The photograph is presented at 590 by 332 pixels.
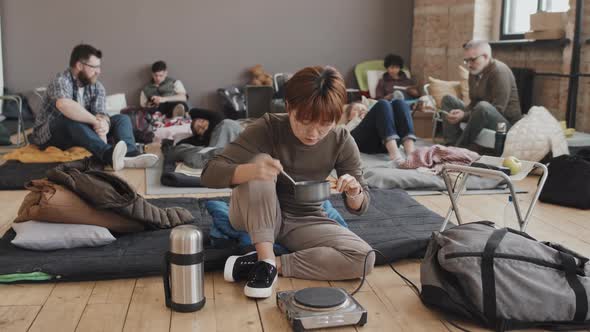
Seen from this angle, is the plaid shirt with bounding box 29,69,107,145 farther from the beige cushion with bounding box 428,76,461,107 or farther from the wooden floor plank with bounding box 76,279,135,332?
the beige cushion with bounding box 428,76,461,107

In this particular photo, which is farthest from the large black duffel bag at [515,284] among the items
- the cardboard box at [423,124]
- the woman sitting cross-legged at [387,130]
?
the cardboard box at [423,124]

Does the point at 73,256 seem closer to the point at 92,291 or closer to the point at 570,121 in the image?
the point at 92,291

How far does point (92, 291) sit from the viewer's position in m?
2.38

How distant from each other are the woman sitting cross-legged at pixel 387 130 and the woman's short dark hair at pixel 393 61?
2583 millimetres

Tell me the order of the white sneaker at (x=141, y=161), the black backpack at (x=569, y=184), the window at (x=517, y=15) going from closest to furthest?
1. the black backpack at (x=569, y=184)
2. the white sneaker at (x=141, y=161)
3. the window at (x=517, y=15)

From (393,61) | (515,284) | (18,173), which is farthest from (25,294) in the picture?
(393,61)

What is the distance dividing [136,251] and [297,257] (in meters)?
0.70

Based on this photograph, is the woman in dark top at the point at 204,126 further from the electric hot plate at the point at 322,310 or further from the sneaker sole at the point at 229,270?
the electric hot plate at the point at 322,310

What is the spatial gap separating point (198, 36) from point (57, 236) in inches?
220

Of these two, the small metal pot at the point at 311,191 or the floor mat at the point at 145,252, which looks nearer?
the small metal pot at the point at 311,191

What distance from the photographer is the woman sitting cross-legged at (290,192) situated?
7.35ft

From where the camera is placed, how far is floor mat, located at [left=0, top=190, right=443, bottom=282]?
248cm

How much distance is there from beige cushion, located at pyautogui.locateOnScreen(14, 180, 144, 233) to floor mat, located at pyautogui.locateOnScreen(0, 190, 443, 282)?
0.40 ft

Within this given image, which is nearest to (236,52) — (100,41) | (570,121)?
(100,41)
